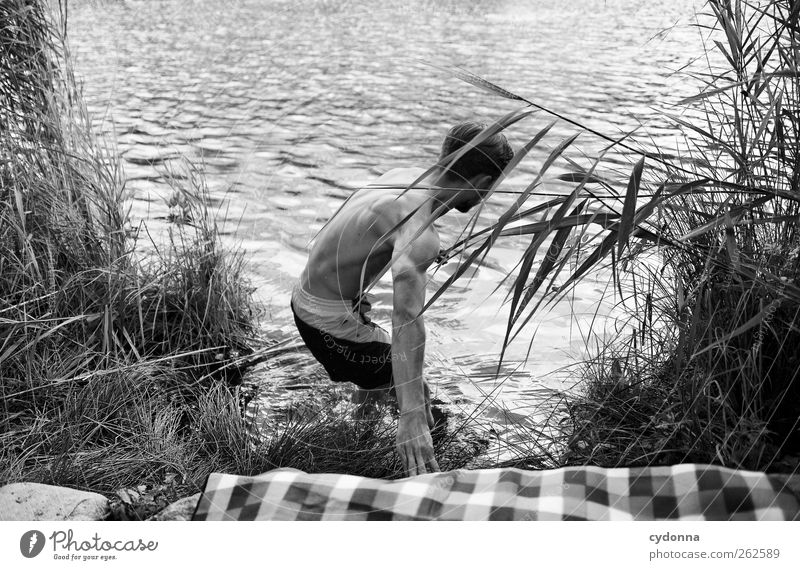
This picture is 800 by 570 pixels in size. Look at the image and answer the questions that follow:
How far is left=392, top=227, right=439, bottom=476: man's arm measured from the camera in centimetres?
228

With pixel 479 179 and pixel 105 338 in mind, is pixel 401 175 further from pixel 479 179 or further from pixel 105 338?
pixel 105 338

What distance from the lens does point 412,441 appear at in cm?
231

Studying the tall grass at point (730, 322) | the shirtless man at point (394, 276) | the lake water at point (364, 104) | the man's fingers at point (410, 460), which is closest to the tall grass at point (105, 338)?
the man's fingers at point (410, 460)

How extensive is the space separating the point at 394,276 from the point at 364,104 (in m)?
4.29

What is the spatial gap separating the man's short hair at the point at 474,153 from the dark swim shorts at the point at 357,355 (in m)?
0.73

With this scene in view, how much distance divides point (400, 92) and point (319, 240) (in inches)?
170

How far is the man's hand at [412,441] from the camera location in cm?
230

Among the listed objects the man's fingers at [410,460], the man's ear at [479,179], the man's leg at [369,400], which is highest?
the man's ear at [479,179]

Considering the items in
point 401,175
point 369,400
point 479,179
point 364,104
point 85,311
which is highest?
point 479,179

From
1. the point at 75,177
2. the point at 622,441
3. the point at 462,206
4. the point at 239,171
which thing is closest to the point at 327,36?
the point at 239,171

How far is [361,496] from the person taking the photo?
79.4 inches

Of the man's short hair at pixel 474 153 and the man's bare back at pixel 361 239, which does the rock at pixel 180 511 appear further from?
the man's short hair at pixel 474 153

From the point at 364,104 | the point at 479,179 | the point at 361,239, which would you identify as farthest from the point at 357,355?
the point at 364,104

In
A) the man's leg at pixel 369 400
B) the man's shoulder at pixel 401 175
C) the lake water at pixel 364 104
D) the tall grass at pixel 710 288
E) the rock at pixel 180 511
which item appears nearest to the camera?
the tall grass at pixel 710 288
